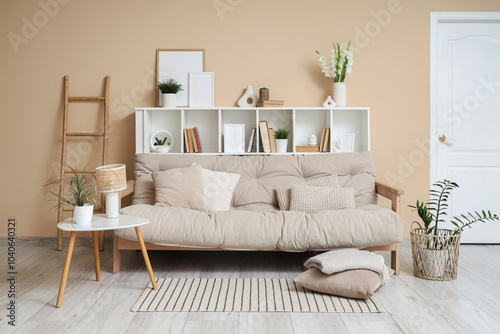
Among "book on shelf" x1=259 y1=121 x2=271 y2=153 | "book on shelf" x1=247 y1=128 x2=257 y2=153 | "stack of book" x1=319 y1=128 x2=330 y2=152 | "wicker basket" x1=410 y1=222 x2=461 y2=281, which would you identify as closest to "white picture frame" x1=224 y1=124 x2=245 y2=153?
"book on shelf" x1=247 y1=128 x2=257 y2=153

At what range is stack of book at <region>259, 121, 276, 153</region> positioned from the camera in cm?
366

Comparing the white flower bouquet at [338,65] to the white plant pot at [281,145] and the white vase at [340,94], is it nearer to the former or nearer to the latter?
the white vase at [340,94]

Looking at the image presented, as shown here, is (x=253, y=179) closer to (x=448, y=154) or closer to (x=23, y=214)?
(x=448, y=154)

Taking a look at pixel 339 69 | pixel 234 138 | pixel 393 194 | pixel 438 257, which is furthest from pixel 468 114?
pixel 234 138

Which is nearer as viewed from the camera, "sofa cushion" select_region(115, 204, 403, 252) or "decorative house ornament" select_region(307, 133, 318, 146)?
"sofa cushion" select_region(115, 204, 403, 252)

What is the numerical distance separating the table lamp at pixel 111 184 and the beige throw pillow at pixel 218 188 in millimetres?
779

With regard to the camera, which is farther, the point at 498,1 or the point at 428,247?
the point at 498,1

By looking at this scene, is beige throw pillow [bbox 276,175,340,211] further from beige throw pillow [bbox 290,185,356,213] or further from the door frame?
the door frame

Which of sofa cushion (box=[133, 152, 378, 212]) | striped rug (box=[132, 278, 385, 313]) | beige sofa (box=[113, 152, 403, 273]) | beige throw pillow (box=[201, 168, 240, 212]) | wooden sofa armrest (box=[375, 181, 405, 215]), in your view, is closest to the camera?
striped rug (box=[132, 278, 385, 313])

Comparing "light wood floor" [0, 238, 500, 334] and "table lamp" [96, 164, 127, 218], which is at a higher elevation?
"table lamp" [96, 164, 127, 218]

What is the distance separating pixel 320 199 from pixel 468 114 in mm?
1715

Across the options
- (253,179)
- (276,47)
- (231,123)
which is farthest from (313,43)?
(253,179)

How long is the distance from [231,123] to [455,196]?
6.80 feet

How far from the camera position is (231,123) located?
152 inches
